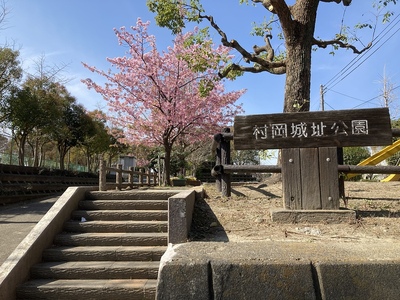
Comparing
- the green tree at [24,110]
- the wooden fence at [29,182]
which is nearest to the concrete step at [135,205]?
the wooden fence at [29,182]

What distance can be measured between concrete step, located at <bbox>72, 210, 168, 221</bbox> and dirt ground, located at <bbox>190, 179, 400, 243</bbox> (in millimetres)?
779

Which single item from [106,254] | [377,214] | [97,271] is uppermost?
[377,214]

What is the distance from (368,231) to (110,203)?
174 inches

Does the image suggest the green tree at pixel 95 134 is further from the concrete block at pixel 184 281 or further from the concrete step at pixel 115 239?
the concrete block at pixel 184 281

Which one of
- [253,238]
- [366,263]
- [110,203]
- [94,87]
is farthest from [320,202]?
[94,87]

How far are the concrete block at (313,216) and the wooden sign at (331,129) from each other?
0.91 meters

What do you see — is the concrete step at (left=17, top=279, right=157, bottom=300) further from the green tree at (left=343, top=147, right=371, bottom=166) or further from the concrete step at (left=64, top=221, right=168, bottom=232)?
the green tree at (left=343, top=147, right=371, bottom=166)

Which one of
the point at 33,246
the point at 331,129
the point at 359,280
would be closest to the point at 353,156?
the point at 331,129

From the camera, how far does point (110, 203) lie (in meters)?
6.25

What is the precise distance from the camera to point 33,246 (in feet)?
16.1

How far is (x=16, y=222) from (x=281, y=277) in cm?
835

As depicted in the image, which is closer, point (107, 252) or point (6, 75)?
point (107, 252)

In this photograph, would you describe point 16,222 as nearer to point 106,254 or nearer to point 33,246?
point 33,246

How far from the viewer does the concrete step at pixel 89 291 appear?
435 centimetres
